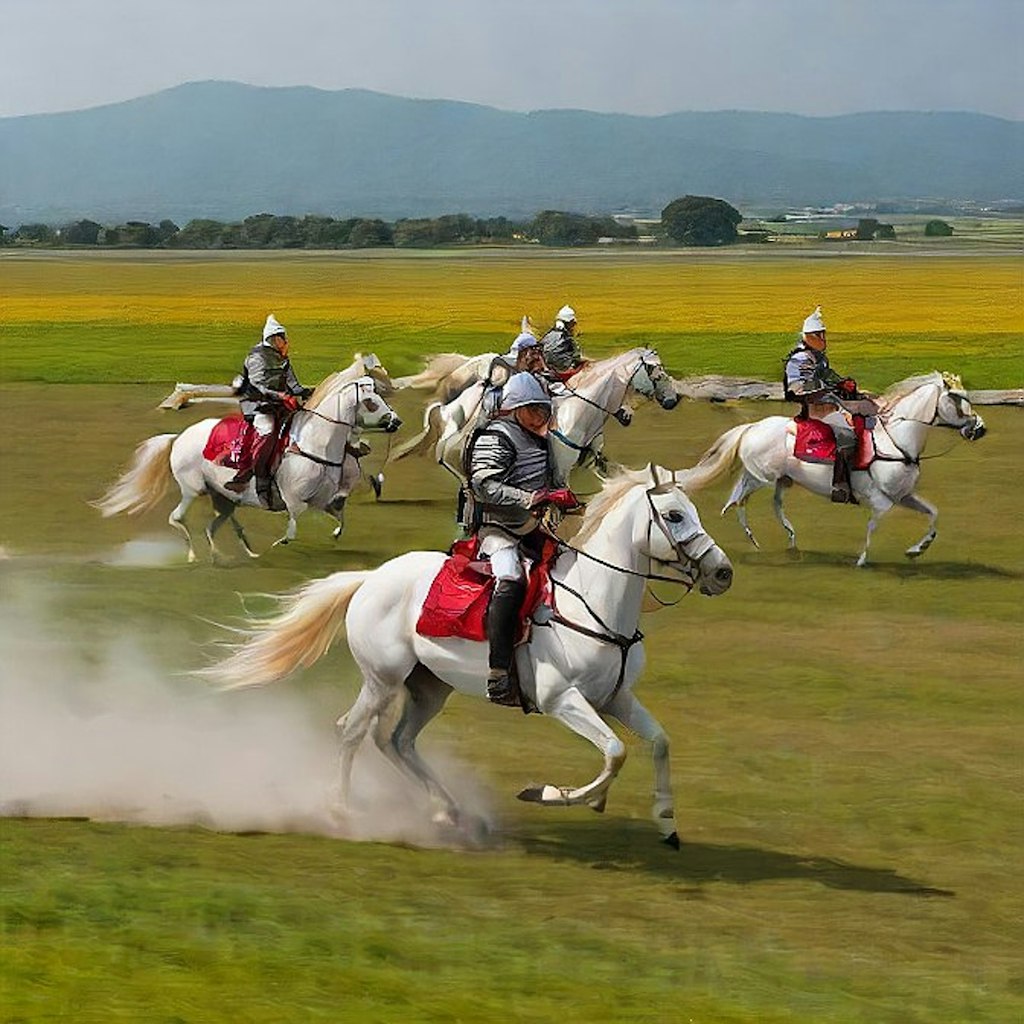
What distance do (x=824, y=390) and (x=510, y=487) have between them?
12.0m

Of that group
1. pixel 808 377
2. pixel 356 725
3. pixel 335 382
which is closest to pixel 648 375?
pixel 808 377

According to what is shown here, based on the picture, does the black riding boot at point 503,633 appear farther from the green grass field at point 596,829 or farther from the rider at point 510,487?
the green grass field at point 596,829

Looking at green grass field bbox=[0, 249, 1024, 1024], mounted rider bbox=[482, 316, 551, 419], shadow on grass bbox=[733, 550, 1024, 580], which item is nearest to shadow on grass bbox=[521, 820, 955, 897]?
green grass field bbox=[0, 249, 1024, 1024]

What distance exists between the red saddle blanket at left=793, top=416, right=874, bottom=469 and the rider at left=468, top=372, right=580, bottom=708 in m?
11.8

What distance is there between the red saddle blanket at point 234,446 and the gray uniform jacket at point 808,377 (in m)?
5.44

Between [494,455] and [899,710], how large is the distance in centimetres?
562

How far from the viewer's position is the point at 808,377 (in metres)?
22.4

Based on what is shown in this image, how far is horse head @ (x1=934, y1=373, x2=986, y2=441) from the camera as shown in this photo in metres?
22.5

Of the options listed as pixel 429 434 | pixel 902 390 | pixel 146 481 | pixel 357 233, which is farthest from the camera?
pixel 357 233

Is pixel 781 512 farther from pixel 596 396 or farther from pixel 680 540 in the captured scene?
pixel 680 540

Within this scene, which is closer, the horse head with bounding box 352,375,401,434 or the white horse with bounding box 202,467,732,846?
the white horse with bounding box 202,467,732,846

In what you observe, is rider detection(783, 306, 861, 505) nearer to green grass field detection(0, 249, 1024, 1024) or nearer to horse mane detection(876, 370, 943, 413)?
horse mane detection(876, 370, 943, 413)

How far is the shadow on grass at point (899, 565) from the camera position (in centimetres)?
2198

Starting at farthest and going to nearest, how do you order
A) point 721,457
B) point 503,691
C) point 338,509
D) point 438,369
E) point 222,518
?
point 438,369
point 721,457
point 338,509
point 222,518
point 503,691
